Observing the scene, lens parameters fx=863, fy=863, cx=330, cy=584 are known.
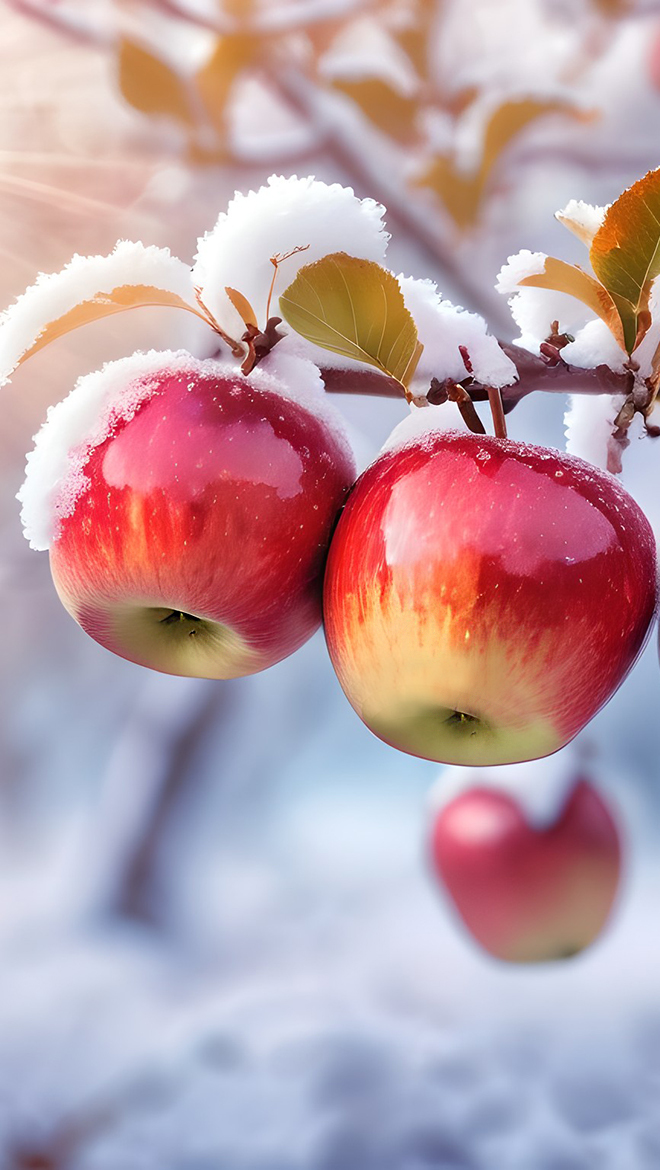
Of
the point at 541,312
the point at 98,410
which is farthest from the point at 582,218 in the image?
the point at 98,410

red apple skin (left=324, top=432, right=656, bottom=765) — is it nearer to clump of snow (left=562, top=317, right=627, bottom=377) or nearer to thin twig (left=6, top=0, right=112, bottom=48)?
clump of snow (left=562, top=317, right=627, bottom=377)

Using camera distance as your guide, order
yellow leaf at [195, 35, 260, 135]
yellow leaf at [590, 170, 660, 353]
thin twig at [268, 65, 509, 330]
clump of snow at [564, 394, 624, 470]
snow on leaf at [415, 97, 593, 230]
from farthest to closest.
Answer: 1. yellow leaf at [195, 35, 260, 135]
2. snow on leaf at [415, 97, 593, 230]
3. thin twig at [268, 65, 509, 330]
4. clump of snow at [564, 394, 624, 470]
5. yellow leaf at [590, 170, 660, 353]

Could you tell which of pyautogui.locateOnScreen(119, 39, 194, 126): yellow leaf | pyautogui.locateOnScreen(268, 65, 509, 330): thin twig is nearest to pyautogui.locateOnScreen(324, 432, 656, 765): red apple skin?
pyautogui.locateOnScreen(268, 65, 509, 330): thin twig

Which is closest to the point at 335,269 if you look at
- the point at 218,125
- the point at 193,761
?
the point at 218,125

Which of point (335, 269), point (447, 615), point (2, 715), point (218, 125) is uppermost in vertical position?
point (2, 715)

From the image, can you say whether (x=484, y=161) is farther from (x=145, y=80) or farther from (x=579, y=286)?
(x=579, y=286)

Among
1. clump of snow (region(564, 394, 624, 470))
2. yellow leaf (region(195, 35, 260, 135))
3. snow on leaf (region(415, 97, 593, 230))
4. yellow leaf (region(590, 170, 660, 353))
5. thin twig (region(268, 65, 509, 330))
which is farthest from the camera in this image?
yellow leaf (region(195, 35, 260, 135))

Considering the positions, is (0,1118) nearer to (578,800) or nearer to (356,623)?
(578,800)
